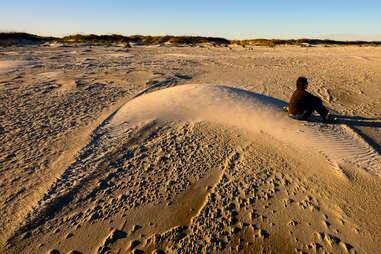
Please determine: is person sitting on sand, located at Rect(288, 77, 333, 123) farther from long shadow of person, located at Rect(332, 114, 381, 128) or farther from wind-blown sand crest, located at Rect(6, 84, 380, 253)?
long shadow of person, located at Rect(332, 114, 381, 128)

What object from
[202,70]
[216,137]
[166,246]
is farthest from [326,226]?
[202,70]

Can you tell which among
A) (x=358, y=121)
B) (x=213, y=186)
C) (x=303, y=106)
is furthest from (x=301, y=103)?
(x=213, y=186)

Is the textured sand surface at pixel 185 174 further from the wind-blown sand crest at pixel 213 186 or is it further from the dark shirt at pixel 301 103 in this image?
the dark shirt at pixel 301 103

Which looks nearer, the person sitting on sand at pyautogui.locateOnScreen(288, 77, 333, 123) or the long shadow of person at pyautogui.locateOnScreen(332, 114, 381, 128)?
the person sitting on sand at pyautogui.locateOnScreen(288, 77, 333, 123)

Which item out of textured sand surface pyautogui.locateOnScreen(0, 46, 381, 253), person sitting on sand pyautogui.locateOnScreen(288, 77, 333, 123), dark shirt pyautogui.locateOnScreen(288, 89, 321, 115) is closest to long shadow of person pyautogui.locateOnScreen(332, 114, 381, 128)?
textured sand surface pyautogui.locateOnScreen(0, 46, 381, 253)

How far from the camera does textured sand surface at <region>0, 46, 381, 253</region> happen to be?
112 inches

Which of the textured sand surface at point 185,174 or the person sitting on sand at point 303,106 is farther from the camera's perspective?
the person sitting on sand at point 303,106

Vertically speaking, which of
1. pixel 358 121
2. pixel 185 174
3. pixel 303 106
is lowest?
pixel 358 121

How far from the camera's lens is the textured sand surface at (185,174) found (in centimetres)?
285

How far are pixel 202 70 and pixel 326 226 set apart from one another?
7708 mm

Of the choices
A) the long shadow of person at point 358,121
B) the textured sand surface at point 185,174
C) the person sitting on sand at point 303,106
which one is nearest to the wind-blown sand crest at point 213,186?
the textured sand surface at point 185,174

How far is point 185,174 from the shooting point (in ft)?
12.3

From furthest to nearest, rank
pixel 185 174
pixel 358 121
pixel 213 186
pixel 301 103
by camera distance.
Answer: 1. pixel 358 121
2. pixel 301 103
3. pixel 185 174
4. pixel 213 186

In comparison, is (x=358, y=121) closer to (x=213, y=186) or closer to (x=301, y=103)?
(x=301, y=103)
